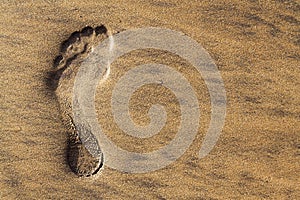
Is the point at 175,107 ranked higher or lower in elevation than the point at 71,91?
higher

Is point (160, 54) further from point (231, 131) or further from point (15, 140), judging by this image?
point (15, 140)

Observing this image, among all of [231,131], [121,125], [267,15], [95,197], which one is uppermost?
[267,15]

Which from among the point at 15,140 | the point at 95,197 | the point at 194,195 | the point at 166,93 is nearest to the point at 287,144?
the point at 194,195
